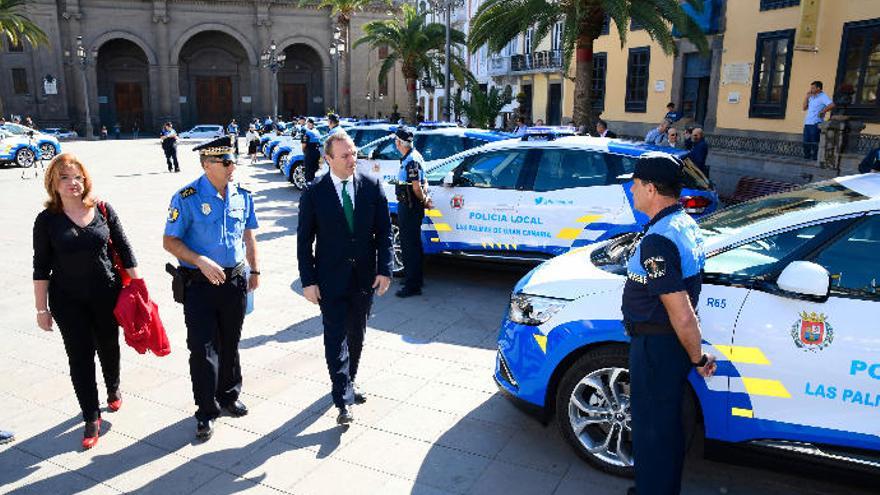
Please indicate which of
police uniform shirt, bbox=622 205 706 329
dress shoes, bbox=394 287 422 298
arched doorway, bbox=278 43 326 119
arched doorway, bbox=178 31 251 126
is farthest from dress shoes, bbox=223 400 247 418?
arched doorway, bbox=278 43 326 119

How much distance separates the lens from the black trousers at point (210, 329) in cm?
414

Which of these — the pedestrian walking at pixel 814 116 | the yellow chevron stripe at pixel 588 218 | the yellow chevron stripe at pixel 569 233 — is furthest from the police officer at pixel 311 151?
the pedestrian walking at pixel 814 116

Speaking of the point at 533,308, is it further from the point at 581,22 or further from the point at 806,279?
the point at 581,22

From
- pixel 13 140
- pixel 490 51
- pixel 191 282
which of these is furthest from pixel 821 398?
pixel 13 140

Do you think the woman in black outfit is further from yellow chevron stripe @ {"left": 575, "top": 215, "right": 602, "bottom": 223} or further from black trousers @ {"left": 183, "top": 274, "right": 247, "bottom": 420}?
yellow chevron stripe @ {"left": 575, "top": 215, "right": 602, "bottom": 223}

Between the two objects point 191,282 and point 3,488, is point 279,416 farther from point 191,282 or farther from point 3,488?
point 3,488

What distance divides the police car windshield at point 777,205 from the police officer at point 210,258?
3.06m

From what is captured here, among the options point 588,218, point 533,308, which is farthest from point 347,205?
point 588,218

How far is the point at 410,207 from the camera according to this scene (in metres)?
7.21

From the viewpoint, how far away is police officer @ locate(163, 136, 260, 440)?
4.05 metres

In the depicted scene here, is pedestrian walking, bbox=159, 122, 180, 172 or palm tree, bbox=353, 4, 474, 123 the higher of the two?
palm tree, bbox=353, 4, 474, 123

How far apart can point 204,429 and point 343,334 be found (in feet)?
3.71

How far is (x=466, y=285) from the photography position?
26.2 feet

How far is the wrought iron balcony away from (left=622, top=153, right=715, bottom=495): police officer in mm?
25621
